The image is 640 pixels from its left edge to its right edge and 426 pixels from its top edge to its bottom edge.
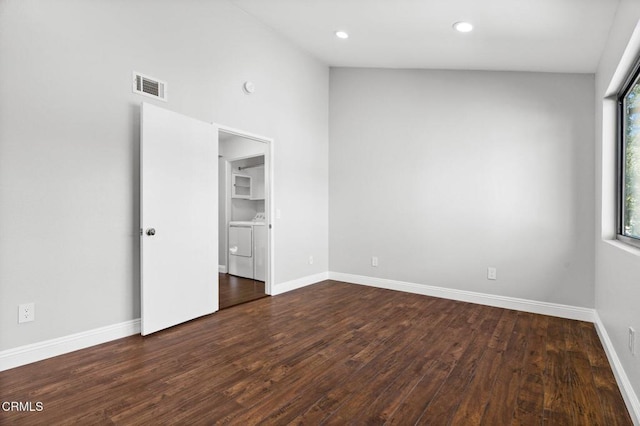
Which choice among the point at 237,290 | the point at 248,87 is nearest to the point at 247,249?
the point at 237,290

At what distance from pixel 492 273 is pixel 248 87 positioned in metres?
3.56

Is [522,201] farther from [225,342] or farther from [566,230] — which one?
[225,342]

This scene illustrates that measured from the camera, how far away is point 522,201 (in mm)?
3850

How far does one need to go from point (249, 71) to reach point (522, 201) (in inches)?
135

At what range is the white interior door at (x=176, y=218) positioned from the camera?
296cm

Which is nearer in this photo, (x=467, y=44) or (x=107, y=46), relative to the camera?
(x=107, y=46)

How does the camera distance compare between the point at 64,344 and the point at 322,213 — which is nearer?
the point at 64,344

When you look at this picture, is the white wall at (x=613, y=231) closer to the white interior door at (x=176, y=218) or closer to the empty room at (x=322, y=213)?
the empty room at (x=322, y=213)

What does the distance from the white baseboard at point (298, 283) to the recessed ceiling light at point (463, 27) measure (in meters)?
3.41

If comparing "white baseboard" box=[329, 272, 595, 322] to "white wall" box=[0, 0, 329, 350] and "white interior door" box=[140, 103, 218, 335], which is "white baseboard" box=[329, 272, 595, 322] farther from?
"white wall" box=[0, 0, 329, 350]

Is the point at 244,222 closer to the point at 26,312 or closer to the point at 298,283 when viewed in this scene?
the point at 298,283

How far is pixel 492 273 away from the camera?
4031 millimetres

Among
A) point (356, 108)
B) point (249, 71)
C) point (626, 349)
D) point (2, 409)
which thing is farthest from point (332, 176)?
point (2, 409)

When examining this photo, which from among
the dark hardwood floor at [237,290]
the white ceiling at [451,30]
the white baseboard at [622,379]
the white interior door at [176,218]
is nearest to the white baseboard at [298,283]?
the dark hardwood floor at [237,290]
